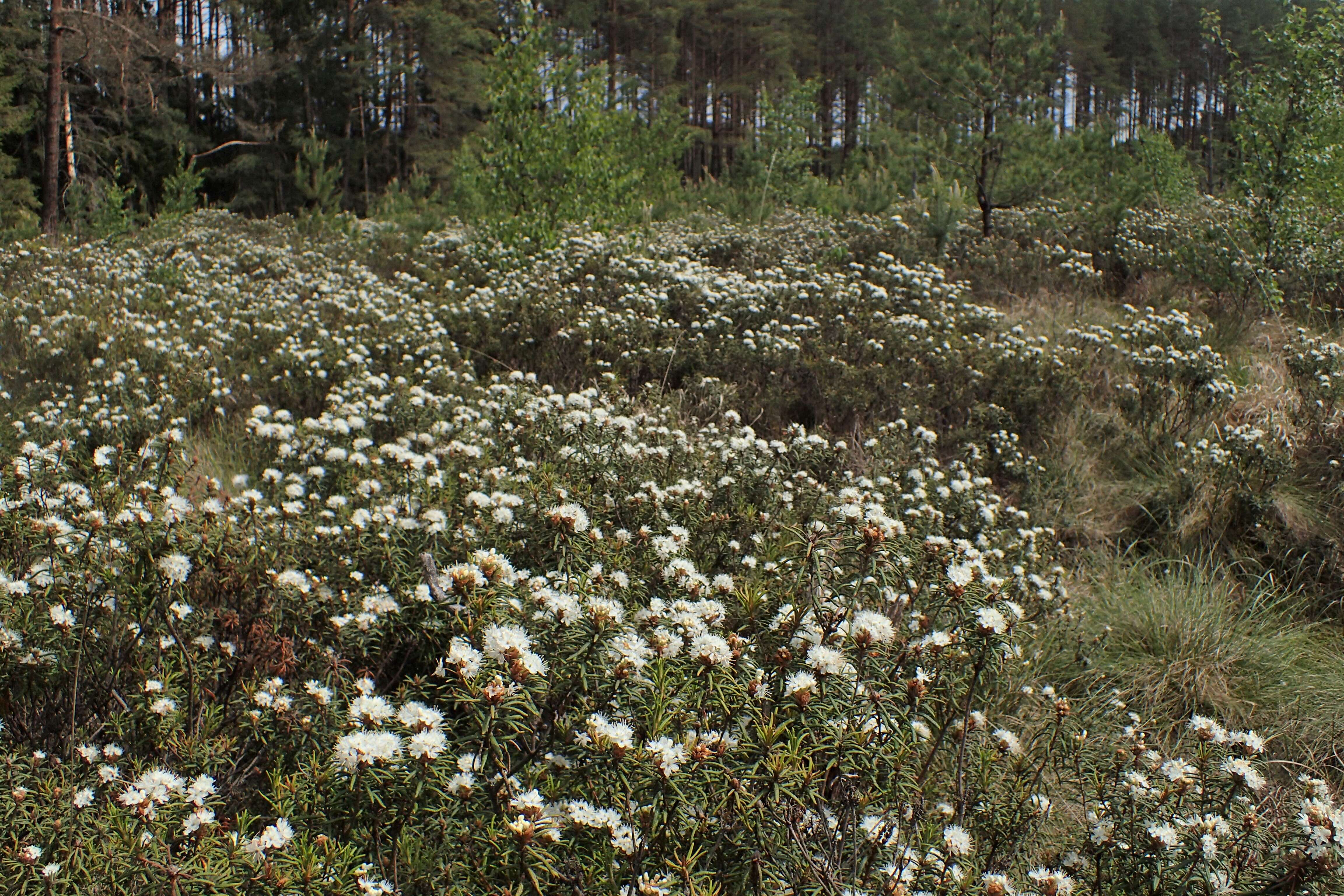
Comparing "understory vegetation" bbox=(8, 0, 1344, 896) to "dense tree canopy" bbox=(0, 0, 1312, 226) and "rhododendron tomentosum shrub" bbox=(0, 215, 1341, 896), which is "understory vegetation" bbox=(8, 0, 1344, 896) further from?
"dense tree canopy" bbox=(0, 0, 1312, 226)

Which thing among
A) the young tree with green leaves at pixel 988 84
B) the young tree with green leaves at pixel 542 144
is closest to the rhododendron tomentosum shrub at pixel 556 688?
the young tree with green leaves at pixel 542 144

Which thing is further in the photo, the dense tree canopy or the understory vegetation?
the dense tree canopy

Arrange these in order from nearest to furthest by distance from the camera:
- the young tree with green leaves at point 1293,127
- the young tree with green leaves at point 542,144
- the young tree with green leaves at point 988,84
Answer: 1. the young tree with green leaves at point 1293,127
2. the young tree with green leaves at point 542,144
3. the young tree with green leaves at point 988,84

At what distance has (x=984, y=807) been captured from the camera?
2.36 metres

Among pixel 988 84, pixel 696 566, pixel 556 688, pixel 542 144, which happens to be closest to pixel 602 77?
pixel 542 144

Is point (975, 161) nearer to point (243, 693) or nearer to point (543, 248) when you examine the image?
point (543, 248)

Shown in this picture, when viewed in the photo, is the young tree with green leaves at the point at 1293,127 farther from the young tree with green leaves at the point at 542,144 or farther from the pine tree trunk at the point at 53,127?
the pine tree trunk at the point at 53,127

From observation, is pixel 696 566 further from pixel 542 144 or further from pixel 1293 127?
pixel 542 144

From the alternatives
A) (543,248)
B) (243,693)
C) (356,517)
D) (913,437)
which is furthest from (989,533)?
(543,248)

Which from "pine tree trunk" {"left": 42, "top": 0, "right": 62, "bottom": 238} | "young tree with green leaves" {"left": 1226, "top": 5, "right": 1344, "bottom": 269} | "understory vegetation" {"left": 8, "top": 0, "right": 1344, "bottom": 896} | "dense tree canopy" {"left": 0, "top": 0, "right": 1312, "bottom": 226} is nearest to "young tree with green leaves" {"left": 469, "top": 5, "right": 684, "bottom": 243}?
"dense tree canopy" {"left": 0, "top": 0, "right": 1312, "bottom": 226}

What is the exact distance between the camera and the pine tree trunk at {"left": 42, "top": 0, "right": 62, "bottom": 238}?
1477 cm

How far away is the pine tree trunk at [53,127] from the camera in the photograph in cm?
1477

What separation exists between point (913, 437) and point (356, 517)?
157 inches

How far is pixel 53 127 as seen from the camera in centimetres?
1552
